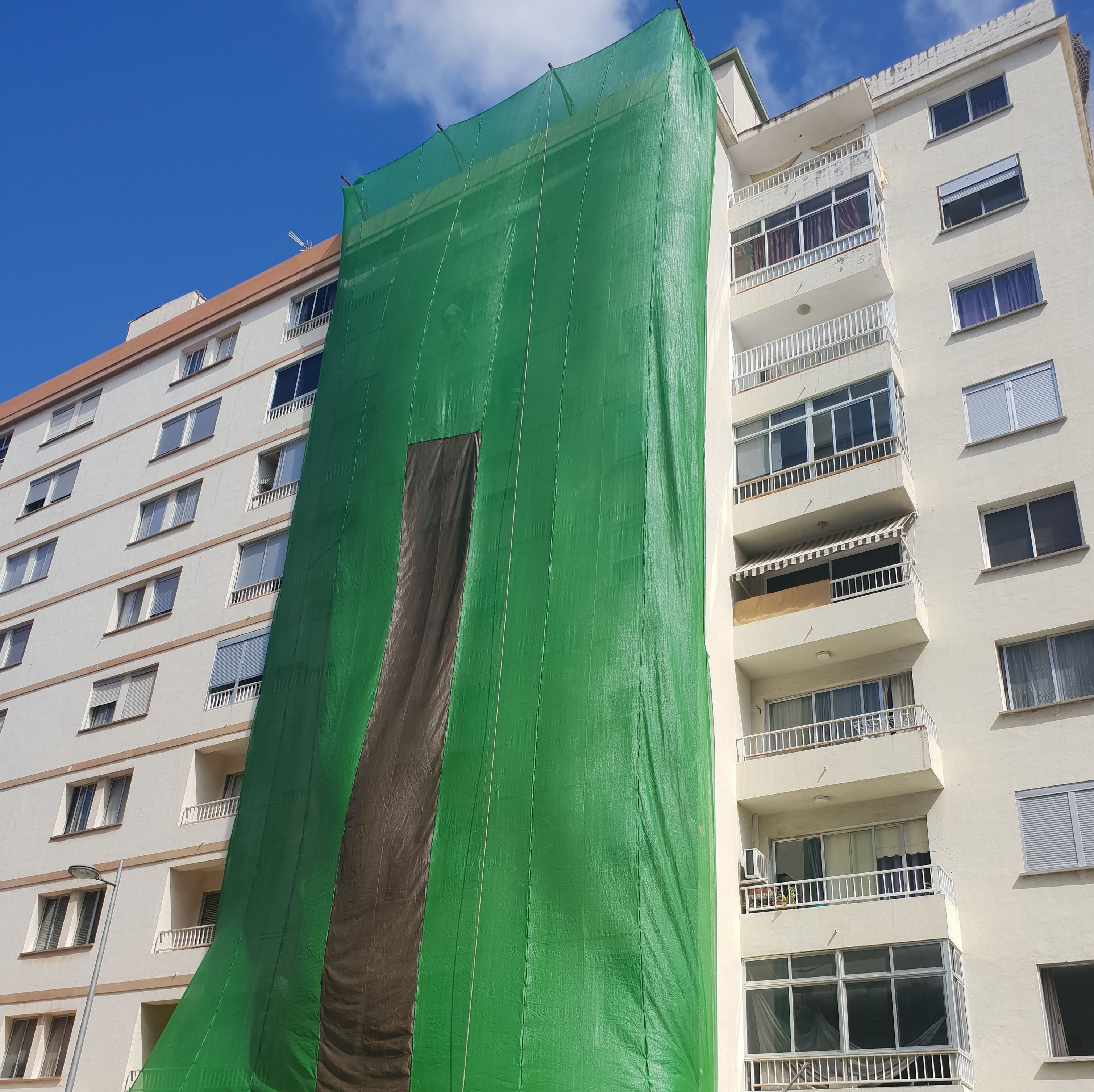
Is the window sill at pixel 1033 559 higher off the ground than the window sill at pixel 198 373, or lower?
lower

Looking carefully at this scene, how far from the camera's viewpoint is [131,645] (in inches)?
1030

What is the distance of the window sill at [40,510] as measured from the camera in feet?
103

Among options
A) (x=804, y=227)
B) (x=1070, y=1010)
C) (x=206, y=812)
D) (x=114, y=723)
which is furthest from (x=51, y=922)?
(x=804, y=227)

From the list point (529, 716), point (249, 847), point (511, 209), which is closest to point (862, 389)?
point (511, 209)

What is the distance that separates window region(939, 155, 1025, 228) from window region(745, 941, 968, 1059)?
1451 centimetres

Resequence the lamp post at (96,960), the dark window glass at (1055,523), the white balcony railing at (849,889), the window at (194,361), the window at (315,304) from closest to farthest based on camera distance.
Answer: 1. the white balcony railing at (849,889)
2. the dark window glass at (1055,523)
3. the lamp post at (96,960)
4. the window at (315,304)
5. the window at (194,361)

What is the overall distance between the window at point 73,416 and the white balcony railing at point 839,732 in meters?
21.5

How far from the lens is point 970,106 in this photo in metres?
24.7

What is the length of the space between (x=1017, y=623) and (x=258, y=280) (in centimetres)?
2086

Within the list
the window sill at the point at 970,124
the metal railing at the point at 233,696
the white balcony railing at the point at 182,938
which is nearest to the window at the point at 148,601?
the metal railing at the point at 233,696

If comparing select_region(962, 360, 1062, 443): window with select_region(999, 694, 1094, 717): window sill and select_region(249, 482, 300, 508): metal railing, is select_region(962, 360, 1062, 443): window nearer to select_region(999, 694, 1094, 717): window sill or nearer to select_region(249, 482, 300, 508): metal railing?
select_region(999, 694, 1094, 717): window sill

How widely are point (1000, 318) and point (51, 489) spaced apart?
24.9 m

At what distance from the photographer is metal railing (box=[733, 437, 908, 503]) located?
21266 mm

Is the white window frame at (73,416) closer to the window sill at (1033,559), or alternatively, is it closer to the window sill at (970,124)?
the window sill at (970,124)
